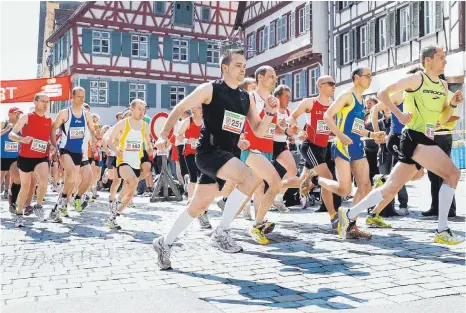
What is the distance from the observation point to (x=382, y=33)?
2617 cm

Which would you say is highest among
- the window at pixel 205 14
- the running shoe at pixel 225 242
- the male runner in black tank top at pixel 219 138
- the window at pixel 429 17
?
the window at pixel 205 14

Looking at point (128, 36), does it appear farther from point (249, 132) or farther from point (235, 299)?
point (235, 299)

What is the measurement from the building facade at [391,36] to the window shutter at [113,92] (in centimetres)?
1574

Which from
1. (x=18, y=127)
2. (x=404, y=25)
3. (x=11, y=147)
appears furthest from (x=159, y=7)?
(x=18, y=127)

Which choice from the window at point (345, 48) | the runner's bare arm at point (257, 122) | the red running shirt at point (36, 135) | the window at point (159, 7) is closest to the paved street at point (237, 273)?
the runner's bare arm at point (257, 122)

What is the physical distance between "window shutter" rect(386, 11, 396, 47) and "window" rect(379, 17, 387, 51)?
0.98ft

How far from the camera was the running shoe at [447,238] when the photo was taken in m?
5.80

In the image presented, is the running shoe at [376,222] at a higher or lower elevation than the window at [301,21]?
lower

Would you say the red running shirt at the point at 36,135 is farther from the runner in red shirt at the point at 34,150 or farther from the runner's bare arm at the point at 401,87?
the runner's bare arm at the point at 401,87

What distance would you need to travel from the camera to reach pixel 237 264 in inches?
208

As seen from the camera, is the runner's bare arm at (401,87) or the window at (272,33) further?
the window at (272,33)

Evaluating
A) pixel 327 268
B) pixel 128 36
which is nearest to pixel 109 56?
pixel 128 36

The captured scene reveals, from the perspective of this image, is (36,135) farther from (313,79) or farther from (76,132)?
(313,79)

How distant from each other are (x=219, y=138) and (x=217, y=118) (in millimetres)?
184
